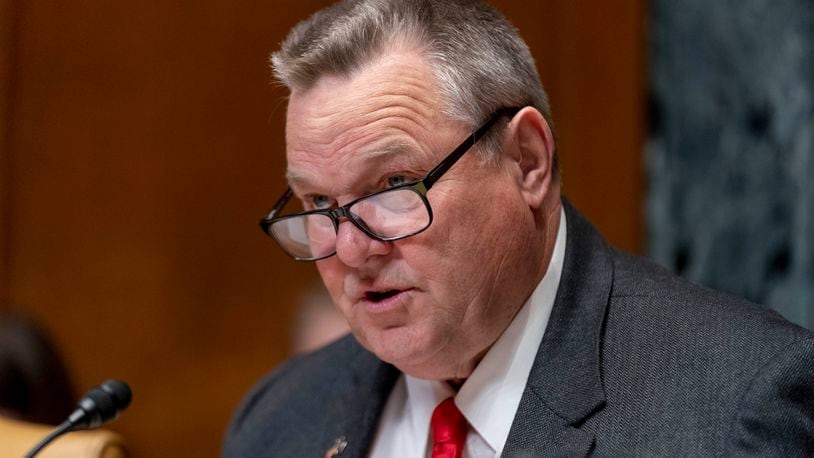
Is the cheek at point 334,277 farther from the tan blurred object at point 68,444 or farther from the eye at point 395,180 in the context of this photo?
the tan blurred object at point 68,444

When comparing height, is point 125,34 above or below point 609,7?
above

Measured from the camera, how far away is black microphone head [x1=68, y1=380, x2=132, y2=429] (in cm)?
173

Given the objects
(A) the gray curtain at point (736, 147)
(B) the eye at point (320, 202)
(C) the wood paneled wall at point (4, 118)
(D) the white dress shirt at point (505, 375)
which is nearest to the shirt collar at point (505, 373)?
(D) the white dress shirt at point (505, 375)

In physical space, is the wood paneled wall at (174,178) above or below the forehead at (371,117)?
below

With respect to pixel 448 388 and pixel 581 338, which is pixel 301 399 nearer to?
pixel 448 388

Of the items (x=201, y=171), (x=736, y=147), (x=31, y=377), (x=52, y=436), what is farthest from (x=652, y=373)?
(x=201, y=171)

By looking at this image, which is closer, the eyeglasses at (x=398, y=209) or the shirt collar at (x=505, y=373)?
the eyeglasses at (x=398, y=209)

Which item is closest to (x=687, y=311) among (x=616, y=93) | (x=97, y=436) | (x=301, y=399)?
(x=301, y=399)

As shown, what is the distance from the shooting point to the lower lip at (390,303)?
66.7 inches

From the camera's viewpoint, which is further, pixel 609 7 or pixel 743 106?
pixel 609 7

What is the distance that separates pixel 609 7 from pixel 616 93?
28 cm

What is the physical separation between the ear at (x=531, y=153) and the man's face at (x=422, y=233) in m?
0.03

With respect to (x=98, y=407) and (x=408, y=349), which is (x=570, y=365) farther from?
(x=98, y=407)

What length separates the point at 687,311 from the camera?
1.70m
